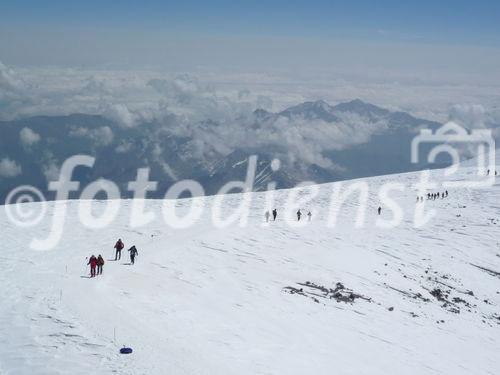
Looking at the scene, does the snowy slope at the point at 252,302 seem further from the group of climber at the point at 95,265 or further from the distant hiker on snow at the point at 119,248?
the distant hiker on snow at the point at 119,248

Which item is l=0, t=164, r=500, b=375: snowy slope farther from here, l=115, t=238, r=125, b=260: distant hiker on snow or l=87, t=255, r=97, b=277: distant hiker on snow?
l=115, t=238, r=125, b=260: distant hiker on snow

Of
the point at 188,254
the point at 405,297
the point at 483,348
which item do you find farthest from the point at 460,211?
the point at 188,254

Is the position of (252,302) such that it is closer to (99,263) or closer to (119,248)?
(99,263)

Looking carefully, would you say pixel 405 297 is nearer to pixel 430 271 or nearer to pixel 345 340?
pixel 430 271

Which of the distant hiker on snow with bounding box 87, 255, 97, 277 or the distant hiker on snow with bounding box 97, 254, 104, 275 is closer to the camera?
the distant hiker on snow with bounding box 87, 255, 97, 277

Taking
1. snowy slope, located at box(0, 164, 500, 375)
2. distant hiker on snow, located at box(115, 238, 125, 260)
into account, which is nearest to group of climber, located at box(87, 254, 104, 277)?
snowy slope, located at box(0, 164, 500, 375)

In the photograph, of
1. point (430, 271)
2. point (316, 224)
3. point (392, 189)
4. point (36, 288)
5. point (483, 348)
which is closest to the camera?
point (36, 288)

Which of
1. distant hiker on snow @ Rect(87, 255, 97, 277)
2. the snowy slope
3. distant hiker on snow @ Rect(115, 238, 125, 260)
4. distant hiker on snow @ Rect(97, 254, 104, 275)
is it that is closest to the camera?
the snowy slope

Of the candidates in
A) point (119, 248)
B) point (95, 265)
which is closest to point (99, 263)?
point (95, 265)
